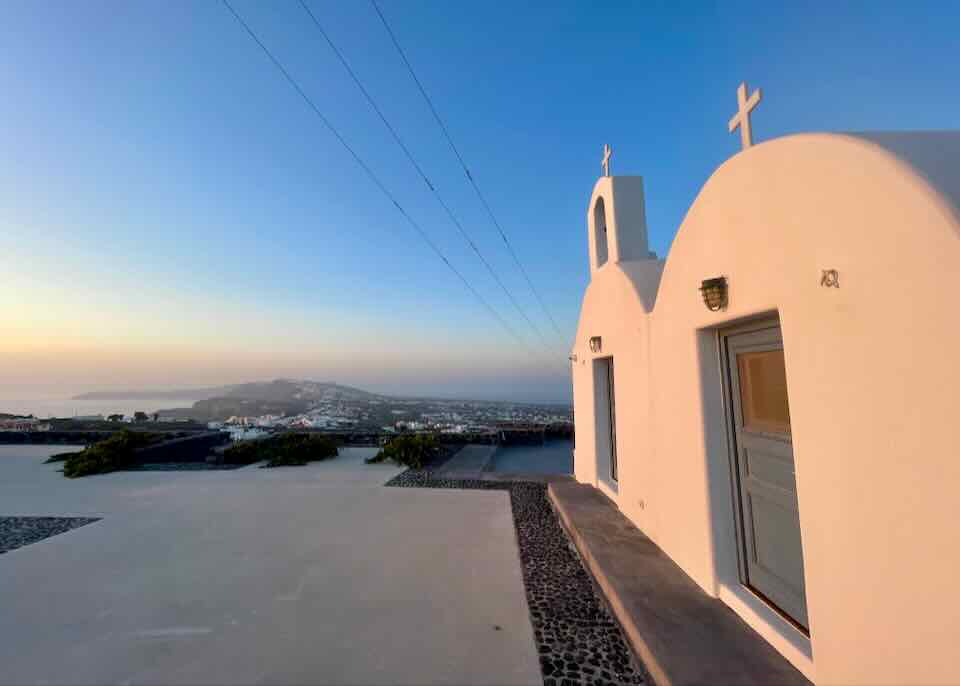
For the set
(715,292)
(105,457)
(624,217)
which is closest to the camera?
(715,292)

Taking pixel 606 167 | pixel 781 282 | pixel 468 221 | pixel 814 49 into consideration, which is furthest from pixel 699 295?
pixel 468 221

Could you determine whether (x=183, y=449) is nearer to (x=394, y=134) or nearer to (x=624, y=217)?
(x=394, y=134)

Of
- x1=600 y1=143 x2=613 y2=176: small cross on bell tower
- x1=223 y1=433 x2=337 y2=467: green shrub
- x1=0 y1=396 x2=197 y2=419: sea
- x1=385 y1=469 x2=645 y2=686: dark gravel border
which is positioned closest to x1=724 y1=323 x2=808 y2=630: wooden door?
x1=385 y1=469 x2=645 y2=686: dark gravel border

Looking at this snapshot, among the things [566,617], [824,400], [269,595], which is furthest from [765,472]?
[269,595]

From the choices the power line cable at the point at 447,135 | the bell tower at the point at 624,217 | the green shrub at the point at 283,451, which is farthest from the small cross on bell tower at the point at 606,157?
the green shrub at the point at 283,451

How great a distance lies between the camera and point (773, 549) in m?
2.91

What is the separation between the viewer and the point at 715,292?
9.73 ft

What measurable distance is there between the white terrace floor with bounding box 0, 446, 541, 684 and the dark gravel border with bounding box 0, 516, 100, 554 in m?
0.25

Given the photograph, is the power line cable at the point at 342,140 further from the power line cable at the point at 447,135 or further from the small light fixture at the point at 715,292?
the small light fixture at the point at 715,292

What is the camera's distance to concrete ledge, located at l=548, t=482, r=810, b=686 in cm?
231

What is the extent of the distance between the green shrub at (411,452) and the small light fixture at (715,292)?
8.23m

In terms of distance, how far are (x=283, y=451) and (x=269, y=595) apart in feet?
26.0

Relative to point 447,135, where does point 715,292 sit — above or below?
below

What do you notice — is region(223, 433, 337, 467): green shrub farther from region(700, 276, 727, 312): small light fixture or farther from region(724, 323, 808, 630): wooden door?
region(700, 276, 727, 312): small light fixture
